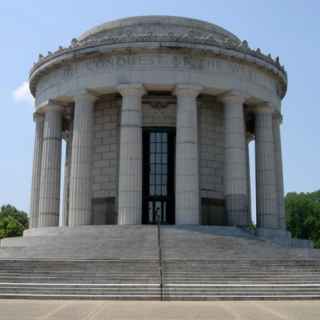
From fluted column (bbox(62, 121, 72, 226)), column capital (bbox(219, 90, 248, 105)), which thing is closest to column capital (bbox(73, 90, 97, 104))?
fluted column (bbox(62, 121, 72, 226))

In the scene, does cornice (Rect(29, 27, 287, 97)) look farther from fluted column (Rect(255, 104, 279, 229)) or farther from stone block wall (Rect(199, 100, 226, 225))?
stone block wall (Rect(199, 100, 226, 225))

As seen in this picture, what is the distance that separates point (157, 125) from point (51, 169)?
9230 millimetres

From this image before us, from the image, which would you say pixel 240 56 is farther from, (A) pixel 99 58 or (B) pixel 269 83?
(A) pixel 99 58

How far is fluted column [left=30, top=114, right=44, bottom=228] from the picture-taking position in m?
43.9

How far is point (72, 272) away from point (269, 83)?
25947 mm

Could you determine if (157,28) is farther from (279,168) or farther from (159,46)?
(279,168)

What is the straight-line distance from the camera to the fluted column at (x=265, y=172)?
40800 millimetres

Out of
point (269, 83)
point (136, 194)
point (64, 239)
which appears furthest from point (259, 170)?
point (64, 239)

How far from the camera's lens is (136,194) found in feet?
118

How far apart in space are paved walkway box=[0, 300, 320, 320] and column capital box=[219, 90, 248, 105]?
2192cm

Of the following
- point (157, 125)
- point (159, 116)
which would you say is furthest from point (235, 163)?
point (159, 116)

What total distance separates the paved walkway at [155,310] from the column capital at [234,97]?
2192 centimetres

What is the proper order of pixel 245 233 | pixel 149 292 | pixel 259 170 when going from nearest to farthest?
pixel 149 292, pixel 245 233, pixel 259 170

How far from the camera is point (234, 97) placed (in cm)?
3925
